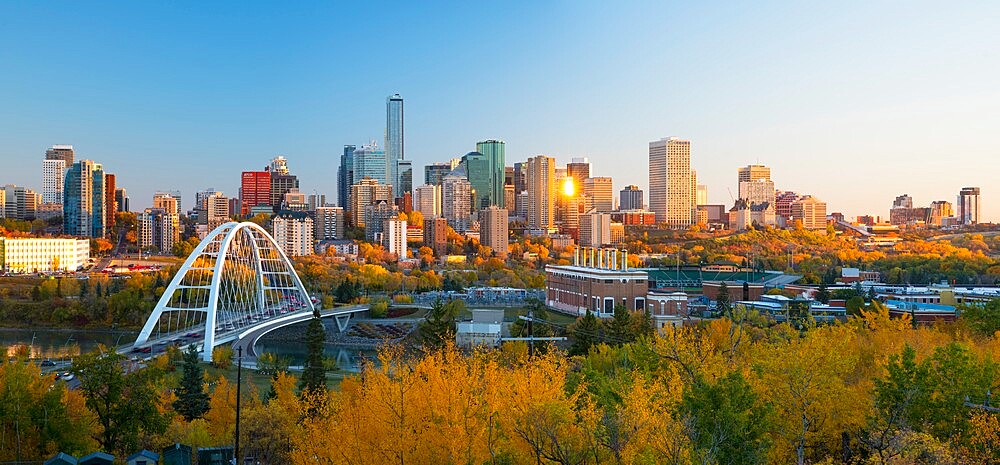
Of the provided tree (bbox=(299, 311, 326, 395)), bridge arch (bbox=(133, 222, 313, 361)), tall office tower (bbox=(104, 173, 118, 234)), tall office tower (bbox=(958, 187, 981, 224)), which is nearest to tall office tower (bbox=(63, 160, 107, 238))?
tall office tower (bbox=(104, 173, 118, 234))

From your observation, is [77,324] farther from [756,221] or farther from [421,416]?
[756,221]

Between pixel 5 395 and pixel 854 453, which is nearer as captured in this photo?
pixel 854 453

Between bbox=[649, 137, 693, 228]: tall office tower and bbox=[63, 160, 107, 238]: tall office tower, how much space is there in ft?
309

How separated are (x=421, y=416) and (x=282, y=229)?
89.4 meters

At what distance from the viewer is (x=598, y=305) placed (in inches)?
1970

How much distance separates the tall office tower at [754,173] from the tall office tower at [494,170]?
46845mm

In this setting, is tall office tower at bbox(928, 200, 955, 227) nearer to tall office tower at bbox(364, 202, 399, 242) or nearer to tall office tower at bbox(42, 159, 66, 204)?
tall office tower at bbox(364, 202, 399, 242)

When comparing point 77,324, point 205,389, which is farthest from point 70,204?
point 205,389

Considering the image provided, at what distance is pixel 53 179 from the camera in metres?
139

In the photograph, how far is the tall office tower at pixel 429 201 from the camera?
14450 centimetres

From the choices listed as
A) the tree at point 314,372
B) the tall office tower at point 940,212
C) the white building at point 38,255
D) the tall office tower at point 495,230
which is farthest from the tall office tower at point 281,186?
the tree at point 314,372

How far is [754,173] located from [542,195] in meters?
50.1

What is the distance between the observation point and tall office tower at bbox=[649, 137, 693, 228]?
→ 536 feet

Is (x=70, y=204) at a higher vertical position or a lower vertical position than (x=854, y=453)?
higher
